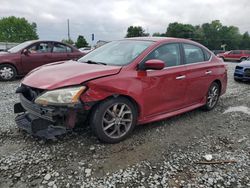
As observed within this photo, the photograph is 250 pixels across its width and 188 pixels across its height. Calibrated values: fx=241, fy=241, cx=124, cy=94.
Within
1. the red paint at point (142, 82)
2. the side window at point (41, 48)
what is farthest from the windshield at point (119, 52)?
the side window at point (41, 48)

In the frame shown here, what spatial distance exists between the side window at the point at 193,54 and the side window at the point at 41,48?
580 cm

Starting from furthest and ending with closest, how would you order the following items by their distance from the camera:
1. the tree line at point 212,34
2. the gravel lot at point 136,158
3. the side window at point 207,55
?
1. the tree line at point 212,34
2. the side window at point 207,55
3. the gravel lot at point 136,158

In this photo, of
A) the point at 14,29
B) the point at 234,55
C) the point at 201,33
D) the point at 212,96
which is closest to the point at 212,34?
the point at 201,33

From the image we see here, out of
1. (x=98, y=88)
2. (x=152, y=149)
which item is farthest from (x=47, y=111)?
(x=152, y=149)

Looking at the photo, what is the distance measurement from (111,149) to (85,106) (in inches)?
28.1

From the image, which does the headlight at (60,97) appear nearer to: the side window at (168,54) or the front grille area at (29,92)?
the front grille area at (29,92)

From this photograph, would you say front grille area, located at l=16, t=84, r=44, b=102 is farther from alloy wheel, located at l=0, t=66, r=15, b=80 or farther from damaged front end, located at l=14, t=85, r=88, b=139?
alloy wheel, located at l=0, t=66, r=15, b=80

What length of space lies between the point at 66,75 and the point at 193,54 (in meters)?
2.59

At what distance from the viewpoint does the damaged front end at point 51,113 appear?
290 cm

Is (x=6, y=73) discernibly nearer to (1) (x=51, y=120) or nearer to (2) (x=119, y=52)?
(2) (x=119, y=52)

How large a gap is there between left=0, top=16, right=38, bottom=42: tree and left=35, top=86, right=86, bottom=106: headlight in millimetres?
83731

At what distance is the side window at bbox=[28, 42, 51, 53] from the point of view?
8.34m

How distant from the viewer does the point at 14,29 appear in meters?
80.7

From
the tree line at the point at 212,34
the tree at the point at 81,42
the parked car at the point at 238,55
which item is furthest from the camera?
the tree line at the point at 212,34
